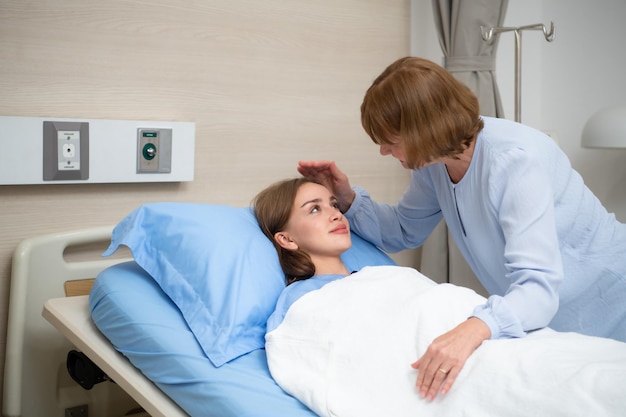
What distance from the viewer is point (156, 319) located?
168 cm

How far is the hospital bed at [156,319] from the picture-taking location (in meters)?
1.51

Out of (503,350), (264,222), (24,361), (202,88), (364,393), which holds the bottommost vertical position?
(24,361)

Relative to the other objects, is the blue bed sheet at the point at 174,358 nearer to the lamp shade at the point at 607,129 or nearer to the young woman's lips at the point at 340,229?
the young woman's lips at the point at 340,229

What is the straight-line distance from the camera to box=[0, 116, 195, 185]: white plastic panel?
6.33ft

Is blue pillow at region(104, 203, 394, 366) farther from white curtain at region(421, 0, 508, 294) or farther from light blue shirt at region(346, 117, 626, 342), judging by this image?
white curtain at region(421, 0, 508, 294)

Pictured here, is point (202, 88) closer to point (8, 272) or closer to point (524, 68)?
point (8, 272)

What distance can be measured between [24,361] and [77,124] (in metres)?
0.67

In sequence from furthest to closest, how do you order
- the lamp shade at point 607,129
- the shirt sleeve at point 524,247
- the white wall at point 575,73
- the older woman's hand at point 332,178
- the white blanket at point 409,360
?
the white wall at point 575,73 < the lamp shade at point 607,129 < the older woman's hand at point 332,178 < the shirt sleeve at point 524,247 < the white blanket at point 409,360

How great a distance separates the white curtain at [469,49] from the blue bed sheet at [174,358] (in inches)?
Result: 49.8

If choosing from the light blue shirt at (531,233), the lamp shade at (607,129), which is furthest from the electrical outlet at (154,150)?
the lamp shade at (607,129)

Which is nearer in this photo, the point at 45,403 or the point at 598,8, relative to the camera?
the point at 45,403

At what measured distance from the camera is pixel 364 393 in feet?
4.63

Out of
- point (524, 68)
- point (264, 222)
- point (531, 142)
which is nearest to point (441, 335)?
point (531, 142)

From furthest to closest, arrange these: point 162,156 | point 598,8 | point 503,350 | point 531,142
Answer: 1. point 598,8
2. point 162,156
3. point 531,142
4. point 503,350
